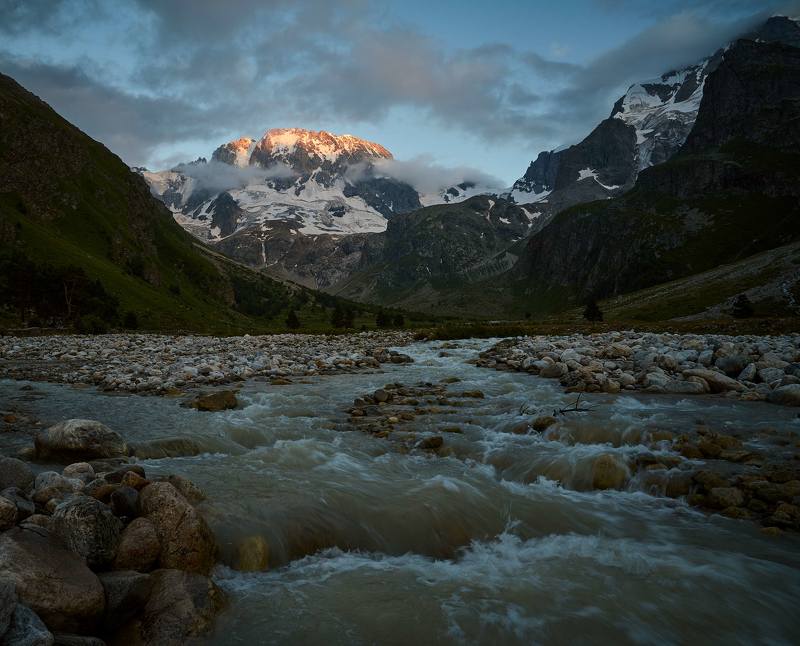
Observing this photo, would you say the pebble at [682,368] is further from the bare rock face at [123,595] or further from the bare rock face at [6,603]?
the bare rock face at [6,603]

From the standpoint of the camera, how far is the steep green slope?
2591 inches

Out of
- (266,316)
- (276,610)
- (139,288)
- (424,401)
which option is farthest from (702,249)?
(276,610)

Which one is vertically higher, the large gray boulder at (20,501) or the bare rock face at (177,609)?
the large gray boulder at (20,501)

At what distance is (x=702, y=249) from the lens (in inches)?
7638

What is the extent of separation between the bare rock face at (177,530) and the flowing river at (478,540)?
1.46ft

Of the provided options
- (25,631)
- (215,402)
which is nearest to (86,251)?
(215,402)

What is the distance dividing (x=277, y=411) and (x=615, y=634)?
44.9 ft

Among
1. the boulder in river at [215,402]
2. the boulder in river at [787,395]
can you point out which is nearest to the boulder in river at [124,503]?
the boulder in river at [215,402]

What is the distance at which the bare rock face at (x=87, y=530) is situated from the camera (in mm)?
6020

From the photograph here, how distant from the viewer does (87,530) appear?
610 cm

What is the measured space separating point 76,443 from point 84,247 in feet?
394

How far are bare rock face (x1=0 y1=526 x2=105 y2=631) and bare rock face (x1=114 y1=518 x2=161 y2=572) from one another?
23.3 inches

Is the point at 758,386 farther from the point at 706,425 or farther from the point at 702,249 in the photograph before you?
the point at 702,249

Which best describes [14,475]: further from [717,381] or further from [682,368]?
[682,368]
